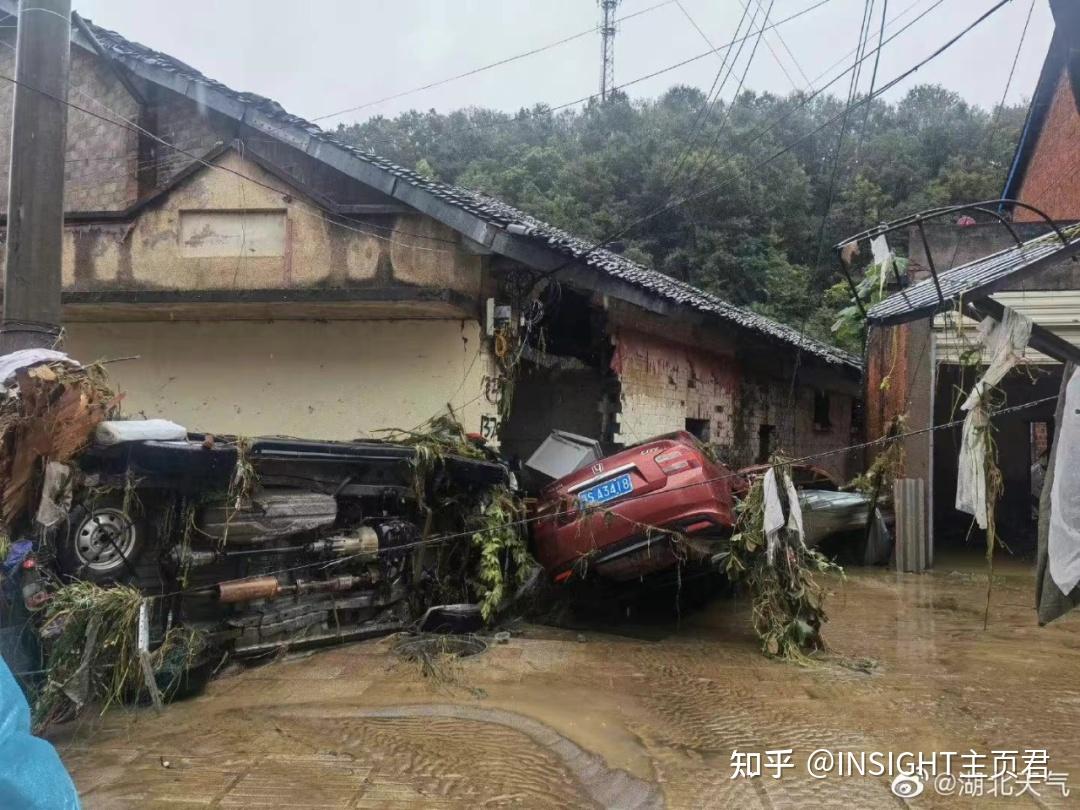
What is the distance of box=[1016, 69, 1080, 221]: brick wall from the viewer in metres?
13.7

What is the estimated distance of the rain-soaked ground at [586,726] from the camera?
3672 mm

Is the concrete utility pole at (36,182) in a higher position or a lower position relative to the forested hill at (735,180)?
lower

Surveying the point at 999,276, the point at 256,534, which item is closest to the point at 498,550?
the point at 256,534

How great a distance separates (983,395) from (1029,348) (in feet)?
12.1

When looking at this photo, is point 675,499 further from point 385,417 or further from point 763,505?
point 385,417

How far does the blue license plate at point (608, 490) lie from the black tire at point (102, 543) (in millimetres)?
3611

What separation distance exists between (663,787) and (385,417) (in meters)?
5.73

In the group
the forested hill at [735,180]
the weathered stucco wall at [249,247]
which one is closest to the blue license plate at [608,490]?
the weathered stucco wall at [249,247]

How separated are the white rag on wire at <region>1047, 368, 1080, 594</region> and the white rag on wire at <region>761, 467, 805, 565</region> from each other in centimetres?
216

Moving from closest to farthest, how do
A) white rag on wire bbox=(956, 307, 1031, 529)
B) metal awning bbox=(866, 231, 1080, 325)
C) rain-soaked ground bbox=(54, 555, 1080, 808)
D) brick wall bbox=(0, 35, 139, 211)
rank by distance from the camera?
rain-soaked ground bbox=(54, 555, 1080, 808)
metal awning bbox=(866, 231, 1080, 325)
white rag on wire bbox=(956, 307, 1031, 529)
brick wall bbox=(0, 35, 139, 211)

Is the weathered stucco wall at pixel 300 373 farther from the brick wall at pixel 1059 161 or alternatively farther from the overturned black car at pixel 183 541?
the brick wall at pixel 1059 161

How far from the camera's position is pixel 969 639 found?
22.6 feet

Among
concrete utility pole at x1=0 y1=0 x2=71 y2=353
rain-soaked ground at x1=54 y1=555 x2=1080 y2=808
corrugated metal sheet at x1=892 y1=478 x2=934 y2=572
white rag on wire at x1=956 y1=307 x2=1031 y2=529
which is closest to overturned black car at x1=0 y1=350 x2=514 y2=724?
rain-soaked ground at x1=54 y1=555 x2=1080 y2=808

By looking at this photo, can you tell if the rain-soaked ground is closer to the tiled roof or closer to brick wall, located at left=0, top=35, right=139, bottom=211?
the tiled roof
